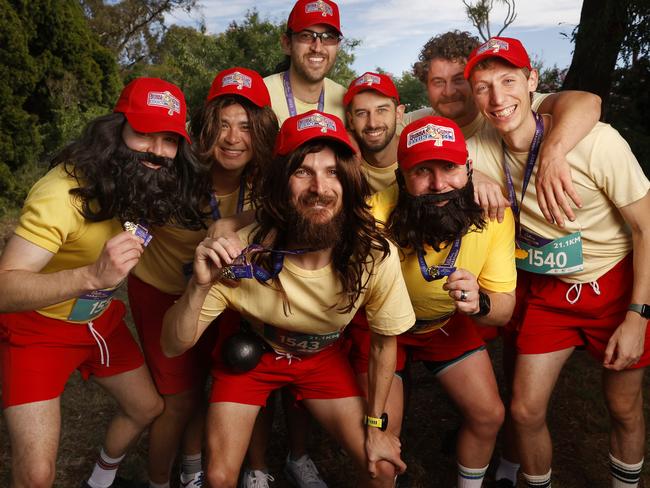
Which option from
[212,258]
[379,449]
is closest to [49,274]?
[212,258]

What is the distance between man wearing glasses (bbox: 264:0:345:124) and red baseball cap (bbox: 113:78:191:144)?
130cm

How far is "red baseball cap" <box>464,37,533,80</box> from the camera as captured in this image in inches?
139

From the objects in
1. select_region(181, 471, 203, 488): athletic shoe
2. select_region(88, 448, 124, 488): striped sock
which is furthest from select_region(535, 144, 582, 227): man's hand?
select_region(88, 448, 124, 488): striped sock

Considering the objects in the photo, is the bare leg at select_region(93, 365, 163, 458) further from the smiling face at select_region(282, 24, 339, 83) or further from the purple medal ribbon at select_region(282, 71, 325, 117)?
the smiling face at select_region(282, 24, 339, 83)

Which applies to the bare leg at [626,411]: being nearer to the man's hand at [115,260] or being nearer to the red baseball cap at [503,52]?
the red baseball cap at [503,52]

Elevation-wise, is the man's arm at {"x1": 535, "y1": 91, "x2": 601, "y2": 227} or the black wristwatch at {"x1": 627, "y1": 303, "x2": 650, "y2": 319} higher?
the man's arm at {"x1": 535, "y1": 91, "x2": 601, "y2": 227}

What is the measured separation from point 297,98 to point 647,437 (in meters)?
3.59

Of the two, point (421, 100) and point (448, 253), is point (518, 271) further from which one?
point (421, 100)

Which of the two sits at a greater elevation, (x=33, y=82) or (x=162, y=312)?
(x=33, y=82)

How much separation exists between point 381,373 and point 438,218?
87cm

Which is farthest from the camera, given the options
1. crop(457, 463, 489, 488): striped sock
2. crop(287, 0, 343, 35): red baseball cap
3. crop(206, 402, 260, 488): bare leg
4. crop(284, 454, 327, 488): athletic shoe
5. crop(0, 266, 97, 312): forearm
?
crop(287, 0, 343, 35): red baseball cap

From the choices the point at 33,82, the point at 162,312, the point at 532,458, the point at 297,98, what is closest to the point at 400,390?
the point at 532,458

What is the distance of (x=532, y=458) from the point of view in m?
3.69

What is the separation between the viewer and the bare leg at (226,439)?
3.30m
